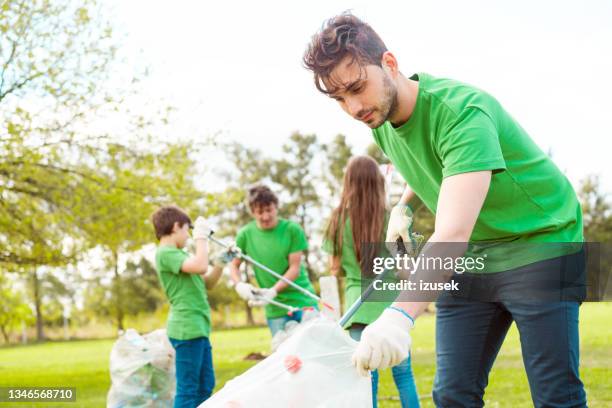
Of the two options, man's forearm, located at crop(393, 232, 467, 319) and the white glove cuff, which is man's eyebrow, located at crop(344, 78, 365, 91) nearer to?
man's forearm, located at crop(393, 232, 467, 319)

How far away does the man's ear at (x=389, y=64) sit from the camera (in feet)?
6.39

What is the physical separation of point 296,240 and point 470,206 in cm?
360

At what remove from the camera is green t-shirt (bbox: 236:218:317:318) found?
5.20 metres

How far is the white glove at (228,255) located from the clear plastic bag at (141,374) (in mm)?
651

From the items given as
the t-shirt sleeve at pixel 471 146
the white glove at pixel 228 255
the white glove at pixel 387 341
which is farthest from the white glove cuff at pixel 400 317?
the white glove at pixel 228 255

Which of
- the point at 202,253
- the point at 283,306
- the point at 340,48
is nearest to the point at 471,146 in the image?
the point at 340,48

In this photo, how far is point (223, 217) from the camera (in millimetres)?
31359

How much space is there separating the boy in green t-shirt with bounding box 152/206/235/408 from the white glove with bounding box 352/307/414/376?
2.77 meters

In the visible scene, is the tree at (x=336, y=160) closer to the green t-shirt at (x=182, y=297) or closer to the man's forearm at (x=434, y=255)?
the green t-shirt at (x=182, y=297)

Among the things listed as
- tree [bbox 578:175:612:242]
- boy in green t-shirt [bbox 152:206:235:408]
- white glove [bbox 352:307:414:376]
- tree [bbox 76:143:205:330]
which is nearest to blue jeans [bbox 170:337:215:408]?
boy in green t-shirt [bbox 152:206:235:408]

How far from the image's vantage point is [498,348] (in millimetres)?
2211

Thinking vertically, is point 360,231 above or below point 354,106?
below

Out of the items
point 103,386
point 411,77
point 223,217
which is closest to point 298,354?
point 411,77

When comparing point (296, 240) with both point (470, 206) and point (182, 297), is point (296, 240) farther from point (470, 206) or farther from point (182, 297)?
point (470, 206)
